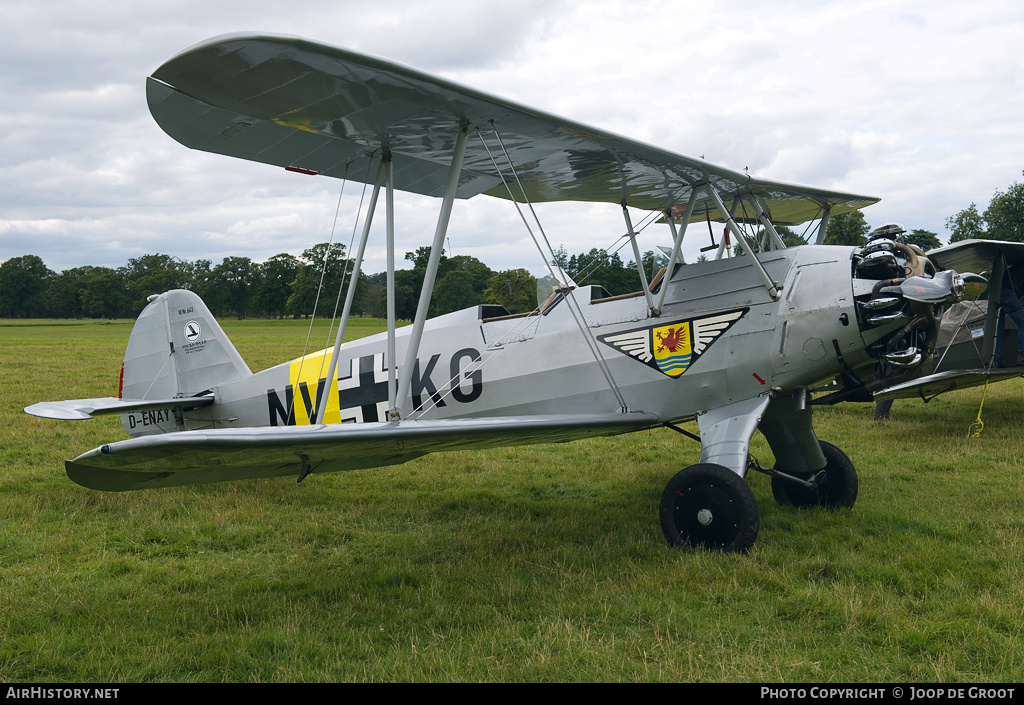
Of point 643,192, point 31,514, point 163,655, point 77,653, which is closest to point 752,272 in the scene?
point 643,192

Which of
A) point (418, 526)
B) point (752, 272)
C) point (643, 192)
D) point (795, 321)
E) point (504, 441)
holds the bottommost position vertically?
point (418, 526)

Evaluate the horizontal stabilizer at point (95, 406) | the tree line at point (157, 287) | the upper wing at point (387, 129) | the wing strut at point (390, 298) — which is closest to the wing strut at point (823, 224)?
the upper wing at point (387, 129)

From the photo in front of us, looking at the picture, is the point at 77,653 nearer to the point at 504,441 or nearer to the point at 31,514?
the point at 504,441

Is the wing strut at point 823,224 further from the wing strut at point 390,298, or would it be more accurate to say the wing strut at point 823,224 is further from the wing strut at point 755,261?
the wing strut at point 390,298

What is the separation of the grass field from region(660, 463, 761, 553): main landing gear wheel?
0.48 ft

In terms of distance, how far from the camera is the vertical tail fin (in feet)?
23.4

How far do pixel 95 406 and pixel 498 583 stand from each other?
13.3 ft

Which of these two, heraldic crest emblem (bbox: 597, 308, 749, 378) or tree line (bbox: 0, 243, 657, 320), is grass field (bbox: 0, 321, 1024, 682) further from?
tree line (bbox: 0, 243, 657, 320)

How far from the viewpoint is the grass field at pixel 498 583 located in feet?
10.5

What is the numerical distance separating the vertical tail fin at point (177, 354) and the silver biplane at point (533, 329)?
43cm

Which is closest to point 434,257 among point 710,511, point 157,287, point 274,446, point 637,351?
point 274,446

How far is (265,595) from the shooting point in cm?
413

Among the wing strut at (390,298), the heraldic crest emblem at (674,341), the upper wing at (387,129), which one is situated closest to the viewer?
the upper wing at (387,129)
